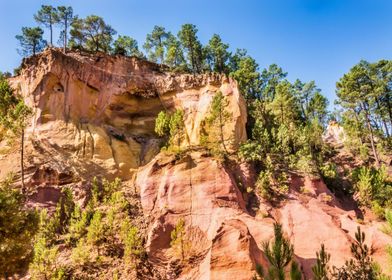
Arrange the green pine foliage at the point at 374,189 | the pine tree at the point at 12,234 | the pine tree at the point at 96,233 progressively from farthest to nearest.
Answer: the green pine foliage at the point at 374,189 < the pine tree at the point at 96,233 < the pine tree at the point at 12,234

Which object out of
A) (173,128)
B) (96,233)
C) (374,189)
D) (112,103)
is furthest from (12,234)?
(374,189)

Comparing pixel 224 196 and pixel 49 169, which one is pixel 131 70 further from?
pixel 224 196

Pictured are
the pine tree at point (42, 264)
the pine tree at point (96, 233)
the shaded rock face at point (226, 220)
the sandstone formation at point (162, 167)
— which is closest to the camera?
the pine tree at point (42, 264)

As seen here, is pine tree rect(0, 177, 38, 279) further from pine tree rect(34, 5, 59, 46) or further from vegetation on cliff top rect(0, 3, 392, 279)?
pine tree rect(34, 5, 59, 46)

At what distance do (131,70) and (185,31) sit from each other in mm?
10598

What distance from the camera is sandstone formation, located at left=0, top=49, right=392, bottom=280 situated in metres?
21.2

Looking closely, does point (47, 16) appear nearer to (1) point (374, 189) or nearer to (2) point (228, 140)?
(2) point (228, 140)

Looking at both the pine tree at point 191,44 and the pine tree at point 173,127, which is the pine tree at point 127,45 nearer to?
the pine tree at point 191,44

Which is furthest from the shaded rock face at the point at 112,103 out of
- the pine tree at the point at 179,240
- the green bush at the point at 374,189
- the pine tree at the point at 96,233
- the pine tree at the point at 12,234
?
the pine tree at the point at 12,234

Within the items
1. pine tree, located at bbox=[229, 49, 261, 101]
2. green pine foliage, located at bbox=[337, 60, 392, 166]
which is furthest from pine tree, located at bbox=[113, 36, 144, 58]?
green pine foliage, located at bbox=[337, 60, 392, 166]

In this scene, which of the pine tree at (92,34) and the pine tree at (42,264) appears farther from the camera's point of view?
the pine tree at (92,34)

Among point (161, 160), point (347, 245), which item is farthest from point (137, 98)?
→ point (347, 245)

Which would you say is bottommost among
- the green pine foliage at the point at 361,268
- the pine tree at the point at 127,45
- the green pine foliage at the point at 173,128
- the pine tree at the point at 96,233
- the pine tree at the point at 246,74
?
the green pine foliage at the point at 361,268

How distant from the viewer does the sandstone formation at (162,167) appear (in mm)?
21172
